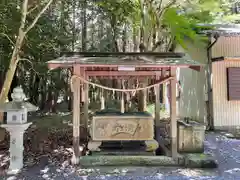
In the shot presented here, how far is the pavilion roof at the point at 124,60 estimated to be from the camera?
5.15 meters

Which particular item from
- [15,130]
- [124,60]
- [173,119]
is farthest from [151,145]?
[15,130]

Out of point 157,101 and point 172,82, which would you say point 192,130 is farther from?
point 157,101

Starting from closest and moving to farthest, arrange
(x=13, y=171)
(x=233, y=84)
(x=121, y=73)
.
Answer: (x=13, y=171) < (x=121, y=73) < (x=233, y=84)

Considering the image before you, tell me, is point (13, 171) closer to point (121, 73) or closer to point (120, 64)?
point (120, 64)

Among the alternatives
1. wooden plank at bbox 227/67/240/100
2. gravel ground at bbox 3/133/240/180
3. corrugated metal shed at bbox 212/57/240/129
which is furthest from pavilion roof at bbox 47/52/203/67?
wooden plank at bbox 227/67/240/100

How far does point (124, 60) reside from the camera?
17.8 ft

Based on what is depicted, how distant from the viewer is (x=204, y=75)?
29.7ft

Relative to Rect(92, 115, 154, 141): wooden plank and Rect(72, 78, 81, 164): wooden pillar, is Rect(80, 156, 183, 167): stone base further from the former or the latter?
Rect(92, 115, 154, 141): wooden plank

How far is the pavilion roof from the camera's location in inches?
203

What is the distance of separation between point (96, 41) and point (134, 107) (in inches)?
177

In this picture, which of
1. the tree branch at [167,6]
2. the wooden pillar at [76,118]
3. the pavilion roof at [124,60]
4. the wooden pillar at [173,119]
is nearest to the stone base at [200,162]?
the wooden pillar at [173,119]

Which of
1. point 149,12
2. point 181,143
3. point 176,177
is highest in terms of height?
point 149,12

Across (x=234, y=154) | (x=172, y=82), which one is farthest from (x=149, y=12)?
(x=234, y=154)

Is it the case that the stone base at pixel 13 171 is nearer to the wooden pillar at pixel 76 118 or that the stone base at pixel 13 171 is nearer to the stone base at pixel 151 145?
the wooden pillar at pixel 76 118
